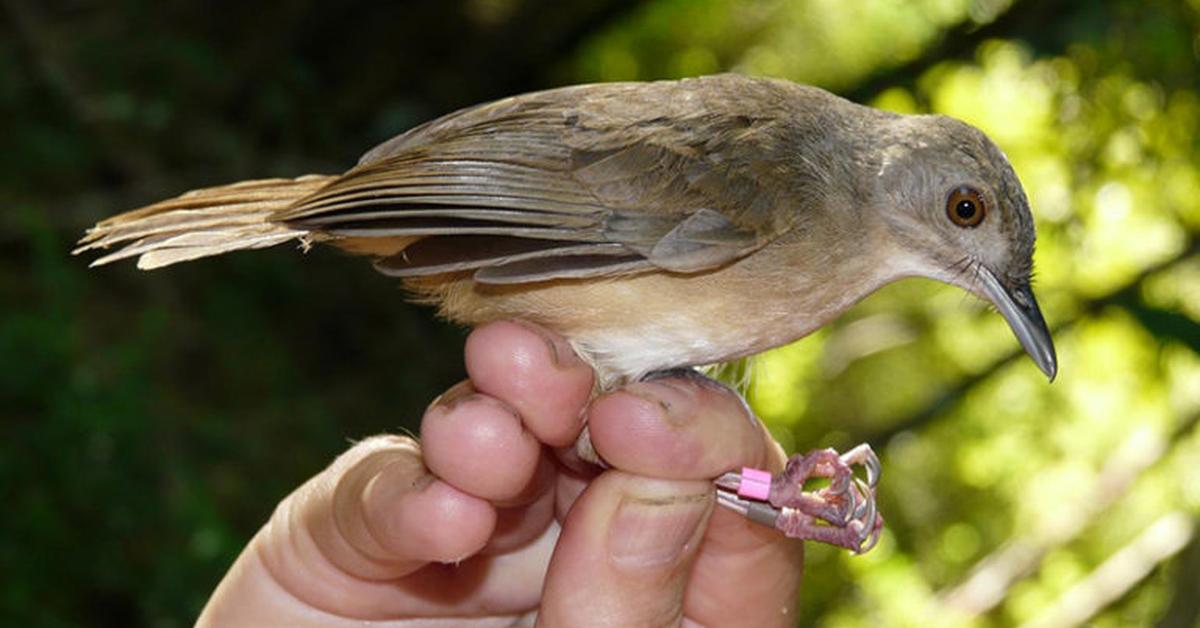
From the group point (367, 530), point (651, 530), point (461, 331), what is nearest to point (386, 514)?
point (367, 530)

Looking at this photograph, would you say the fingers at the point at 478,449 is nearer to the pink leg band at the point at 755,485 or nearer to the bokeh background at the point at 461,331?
the pink leg band at the point at 755,485

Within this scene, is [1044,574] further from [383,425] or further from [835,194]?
[835,194]

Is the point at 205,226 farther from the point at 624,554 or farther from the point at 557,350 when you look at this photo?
the point at 624,554

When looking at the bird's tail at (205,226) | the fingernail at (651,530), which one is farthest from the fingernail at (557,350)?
the bird's tail at (205,226)

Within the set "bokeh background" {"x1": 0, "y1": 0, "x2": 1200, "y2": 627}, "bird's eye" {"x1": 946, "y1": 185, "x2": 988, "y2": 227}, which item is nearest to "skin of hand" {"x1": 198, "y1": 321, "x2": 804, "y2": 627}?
"bird's eye" {"x1": 946, "y1": 185, "x2": 988, "y2": 227}

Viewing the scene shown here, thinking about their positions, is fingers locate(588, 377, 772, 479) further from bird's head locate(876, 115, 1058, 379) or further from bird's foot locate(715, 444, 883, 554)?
bird's head locate(876, 115, 1058, 379)
